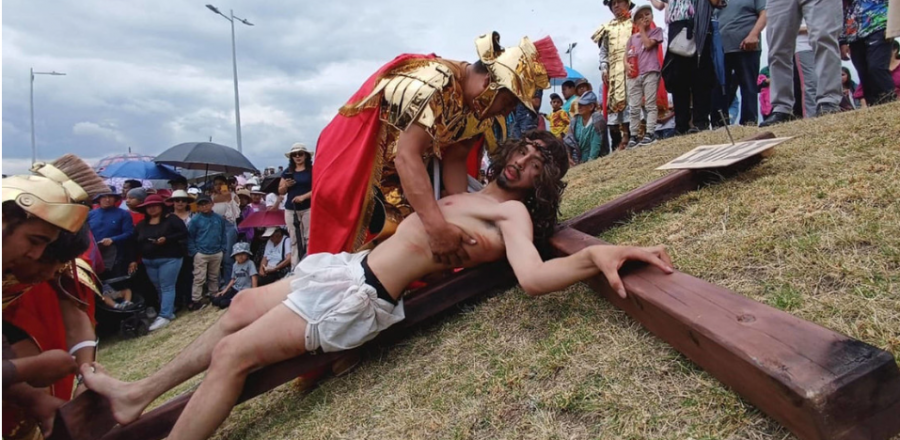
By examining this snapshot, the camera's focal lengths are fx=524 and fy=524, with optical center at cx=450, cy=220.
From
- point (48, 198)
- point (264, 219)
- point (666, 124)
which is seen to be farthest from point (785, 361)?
point (264, 219)

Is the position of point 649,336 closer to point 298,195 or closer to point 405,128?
point 405,128

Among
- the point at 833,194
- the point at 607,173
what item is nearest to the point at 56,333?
the point at 833,194

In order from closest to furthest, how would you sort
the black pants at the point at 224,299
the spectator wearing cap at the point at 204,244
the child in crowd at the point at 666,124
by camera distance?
the child in crowd at the point at 666,124, the black pants at the point at 224,299, the spectator wearing cap at the point at 204,244

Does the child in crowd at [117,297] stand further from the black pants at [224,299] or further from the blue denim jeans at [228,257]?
the blue denim jeans at [228,257]

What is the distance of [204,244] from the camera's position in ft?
26.3

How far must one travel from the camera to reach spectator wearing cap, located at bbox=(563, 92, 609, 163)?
24.8ft

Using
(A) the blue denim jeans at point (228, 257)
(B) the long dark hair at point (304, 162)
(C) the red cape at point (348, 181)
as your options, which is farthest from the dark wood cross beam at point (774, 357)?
(A) the blue denim jeans at point (228, 257)

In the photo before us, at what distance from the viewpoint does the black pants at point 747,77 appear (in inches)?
214

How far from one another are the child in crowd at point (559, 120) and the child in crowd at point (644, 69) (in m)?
1.90

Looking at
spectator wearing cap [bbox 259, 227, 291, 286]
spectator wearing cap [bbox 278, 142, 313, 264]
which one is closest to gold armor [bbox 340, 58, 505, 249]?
spectator wearing cap [bbox 278, 142, 313, 264]

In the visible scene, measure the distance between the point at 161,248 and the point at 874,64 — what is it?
9020mm

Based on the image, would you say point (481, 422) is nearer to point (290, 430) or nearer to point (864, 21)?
point (290, 430)

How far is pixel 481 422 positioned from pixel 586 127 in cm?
666

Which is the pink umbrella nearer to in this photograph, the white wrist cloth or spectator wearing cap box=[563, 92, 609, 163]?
spectator wearing cap box=[563, 92, 609, 163]
